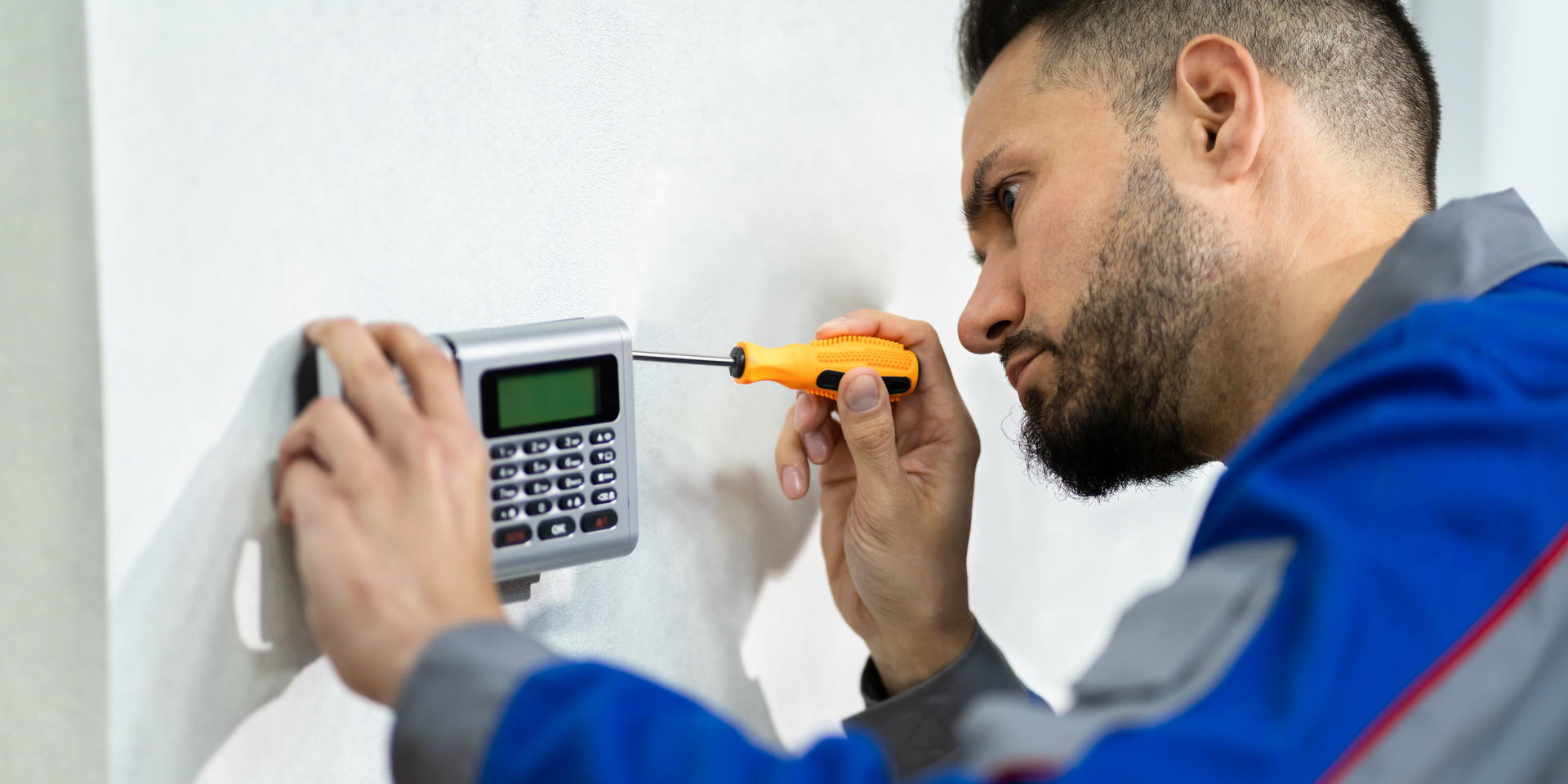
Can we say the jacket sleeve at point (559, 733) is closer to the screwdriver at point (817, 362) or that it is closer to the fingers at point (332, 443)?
the fingers at point (332, 443)

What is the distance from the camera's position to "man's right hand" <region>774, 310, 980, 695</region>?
807mm

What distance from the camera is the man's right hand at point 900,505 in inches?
31.8

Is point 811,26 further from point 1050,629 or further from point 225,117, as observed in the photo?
point 1050,629

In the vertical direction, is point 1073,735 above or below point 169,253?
below

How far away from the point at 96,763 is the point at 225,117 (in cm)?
32

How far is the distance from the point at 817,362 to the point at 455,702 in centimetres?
39

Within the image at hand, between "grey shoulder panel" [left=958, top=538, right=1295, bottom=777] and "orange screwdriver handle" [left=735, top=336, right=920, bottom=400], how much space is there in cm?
33

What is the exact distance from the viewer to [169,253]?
1.64ft

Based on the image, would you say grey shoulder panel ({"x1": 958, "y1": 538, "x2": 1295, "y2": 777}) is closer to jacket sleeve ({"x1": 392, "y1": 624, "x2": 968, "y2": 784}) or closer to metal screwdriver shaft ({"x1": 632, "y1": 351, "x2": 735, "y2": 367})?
jacket sleeve ({"x1": 392, "y1": 624, "x2": 968, "y2": 784})

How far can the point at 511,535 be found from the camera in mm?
588

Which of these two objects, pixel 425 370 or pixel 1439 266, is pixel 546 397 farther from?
pixel 1439 266

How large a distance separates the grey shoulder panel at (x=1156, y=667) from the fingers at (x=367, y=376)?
1.00ft

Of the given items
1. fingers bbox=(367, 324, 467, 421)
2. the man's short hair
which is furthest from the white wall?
fingers bbox=(367, 324, 467, 421)

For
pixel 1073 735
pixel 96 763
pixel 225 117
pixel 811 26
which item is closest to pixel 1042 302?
pixel 811 26
